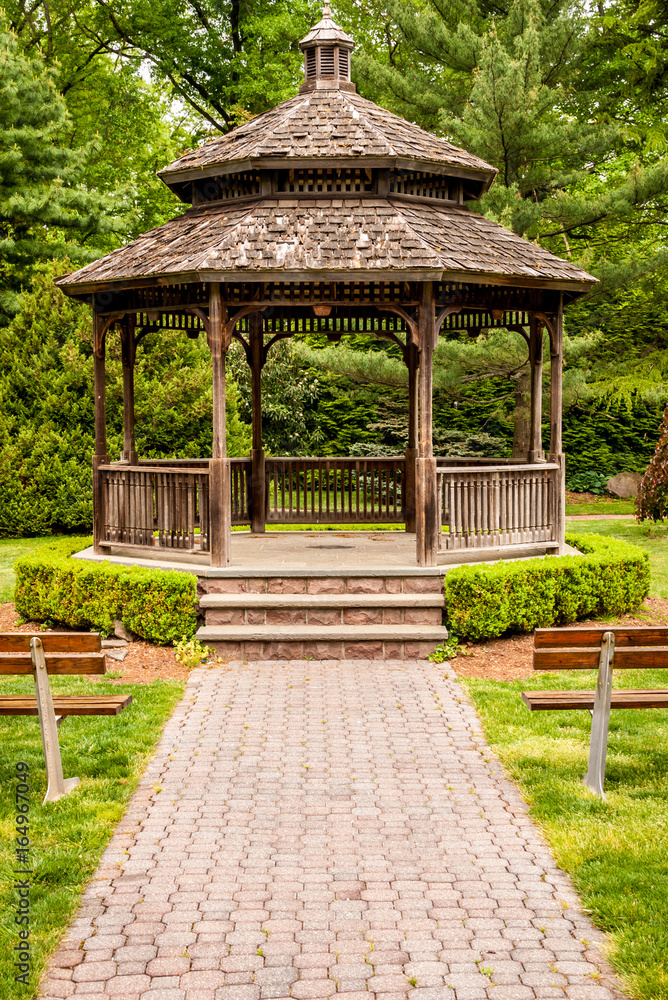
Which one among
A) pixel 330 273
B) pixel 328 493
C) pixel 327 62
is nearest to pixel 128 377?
pixel 328 493

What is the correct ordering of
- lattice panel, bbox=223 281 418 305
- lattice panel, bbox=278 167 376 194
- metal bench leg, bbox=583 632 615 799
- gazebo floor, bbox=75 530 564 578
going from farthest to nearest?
lattice panel, bbox=278 167 376 194
lattice panel, bbox=223 281 418 305
gazebo floor, bbox=75 530 564 578
metal bench leg, bbox=583 632 615 799

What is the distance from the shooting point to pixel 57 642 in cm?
641

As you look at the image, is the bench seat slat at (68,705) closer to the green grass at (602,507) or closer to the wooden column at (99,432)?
the wooden column at (99,432)

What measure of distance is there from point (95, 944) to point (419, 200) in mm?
10007

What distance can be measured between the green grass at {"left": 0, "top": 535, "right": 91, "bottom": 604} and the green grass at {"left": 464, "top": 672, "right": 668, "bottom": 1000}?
21.8 feet

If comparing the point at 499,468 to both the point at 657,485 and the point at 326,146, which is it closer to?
the point at 326,146

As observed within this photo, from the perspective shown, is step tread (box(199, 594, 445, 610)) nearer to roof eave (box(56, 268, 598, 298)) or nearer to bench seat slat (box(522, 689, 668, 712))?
roof eave (box(56, 268, 598, 298))

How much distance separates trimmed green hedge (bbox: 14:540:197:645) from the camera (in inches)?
413

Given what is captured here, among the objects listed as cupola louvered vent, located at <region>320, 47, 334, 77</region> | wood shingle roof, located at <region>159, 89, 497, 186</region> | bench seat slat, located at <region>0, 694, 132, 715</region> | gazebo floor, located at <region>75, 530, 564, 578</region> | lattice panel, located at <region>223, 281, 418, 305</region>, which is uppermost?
cupola louvered vent, located at <region>320, 47, 334, 77</region>

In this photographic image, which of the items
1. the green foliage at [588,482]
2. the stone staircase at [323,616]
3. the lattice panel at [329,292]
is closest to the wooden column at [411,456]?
the lattice panel at [329,292]

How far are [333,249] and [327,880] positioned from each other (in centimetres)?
736

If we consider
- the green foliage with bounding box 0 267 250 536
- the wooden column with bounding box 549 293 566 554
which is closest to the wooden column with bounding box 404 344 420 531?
the wooden column with bounding box 549 293 566 554

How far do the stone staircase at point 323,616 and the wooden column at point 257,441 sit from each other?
174 inches

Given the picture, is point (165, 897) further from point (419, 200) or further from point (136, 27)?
point (136, 27)
